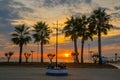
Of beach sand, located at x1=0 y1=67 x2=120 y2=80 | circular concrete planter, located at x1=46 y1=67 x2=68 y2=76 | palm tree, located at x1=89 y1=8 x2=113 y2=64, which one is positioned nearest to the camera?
beach sand, located at x1=0 y1=67 x2=120 y2=80

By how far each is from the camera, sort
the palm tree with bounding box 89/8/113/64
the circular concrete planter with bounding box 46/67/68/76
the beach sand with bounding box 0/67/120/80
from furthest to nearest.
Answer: the palm tree with bounding box 89/8/113/64
the circular concrete planter with bounding box 46/67/68/76
the beach sand with bounding box 0/67/120/80

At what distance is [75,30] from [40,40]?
1265cm

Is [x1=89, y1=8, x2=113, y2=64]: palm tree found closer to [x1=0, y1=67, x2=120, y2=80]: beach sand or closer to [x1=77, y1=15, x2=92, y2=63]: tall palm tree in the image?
[x1=77, y1=15, x2=92, y2=63]: tall palm tree

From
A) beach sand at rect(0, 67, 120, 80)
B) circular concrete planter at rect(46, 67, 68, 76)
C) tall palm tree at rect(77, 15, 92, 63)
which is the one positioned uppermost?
tall palm tree at rect(77, 15, 92, 63)

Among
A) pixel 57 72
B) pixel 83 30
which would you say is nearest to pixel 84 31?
pixel 83 30

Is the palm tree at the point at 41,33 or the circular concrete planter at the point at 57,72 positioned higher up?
the palm tree at the point at 41,33

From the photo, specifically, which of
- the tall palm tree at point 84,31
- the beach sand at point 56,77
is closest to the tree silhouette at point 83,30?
the tall palm tree at point 84,31

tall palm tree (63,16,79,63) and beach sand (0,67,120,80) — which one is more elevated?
tall palm tree (63,16,79,63)

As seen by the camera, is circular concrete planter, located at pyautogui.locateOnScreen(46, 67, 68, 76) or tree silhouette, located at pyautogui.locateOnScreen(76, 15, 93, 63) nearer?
circular concrete planter, located at pyautogui.locateOnScreen(46, 67, 68, 76)

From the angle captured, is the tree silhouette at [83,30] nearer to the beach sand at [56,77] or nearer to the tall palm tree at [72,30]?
the tall palm tree at [72,30]

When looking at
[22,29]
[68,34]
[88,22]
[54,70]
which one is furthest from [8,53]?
[54,70]

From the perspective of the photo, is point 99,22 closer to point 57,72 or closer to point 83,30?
point 83,30

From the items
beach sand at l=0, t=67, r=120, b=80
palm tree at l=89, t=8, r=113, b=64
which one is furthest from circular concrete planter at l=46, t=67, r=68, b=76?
palm tree at l=89, t=8, r=113, b=64

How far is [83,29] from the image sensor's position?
84.4 meters
